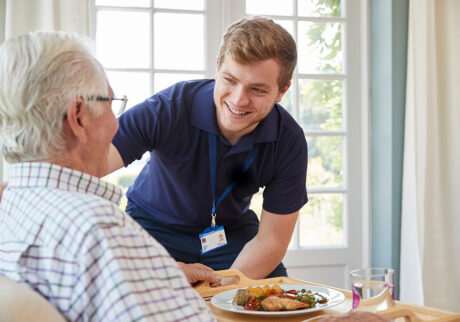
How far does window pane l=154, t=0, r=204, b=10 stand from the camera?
10.9ft

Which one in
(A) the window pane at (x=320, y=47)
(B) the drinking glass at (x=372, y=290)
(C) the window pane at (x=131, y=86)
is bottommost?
(B) the drinking glass at (x=372, y=290)

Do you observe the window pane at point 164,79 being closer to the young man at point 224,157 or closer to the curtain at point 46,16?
the curtain at point 46,16

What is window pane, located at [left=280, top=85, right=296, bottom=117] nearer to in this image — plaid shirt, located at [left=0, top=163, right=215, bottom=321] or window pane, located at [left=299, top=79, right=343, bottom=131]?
window pane, located at [left=299, top=79, right=343, bottom=131]

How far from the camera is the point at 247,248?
6.98 ft

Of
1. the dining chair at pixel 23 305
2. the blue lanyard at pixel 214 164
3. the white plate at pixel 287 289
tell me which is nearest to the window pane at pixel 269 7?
the blue lanyard at pixel 214 164

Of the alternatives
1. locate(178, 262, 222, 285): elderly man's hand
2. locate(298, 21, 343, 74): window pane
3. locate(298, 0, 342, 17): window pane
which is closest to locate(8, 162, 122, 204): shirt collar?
locate(178, 262, 222, 285): elderly man's hand

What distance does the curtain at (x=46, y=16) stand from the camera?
2775mm

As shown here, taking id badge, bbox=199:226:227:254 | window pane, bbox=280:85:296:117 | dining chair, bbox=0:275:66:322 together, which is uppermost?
window pane, bbox=280:85:296:117

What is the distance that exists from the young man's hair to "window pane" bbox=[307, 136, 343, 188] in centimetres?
165

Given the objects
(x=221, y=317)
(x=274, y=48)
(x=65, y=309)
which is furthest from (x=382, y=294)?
(x=274, y=48)

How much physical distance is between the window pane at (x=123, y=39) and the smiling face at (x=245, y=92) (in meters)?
1.39

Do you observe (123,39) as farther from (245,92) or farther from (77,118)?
(77,118)

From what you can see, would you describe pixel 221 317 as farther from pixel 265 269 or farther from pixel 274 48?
pixel 274 48

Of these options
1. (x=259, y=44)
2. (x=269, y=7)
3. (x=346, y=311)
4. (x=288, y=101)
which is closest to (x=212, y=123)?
(x=259, y=44)
